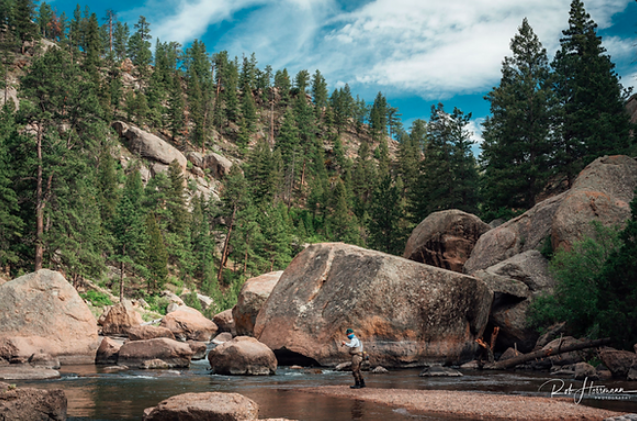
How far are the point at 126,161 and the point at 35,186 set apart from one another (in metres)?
40.9

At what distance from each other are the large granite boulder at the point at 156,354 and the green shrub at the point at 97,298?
21.7 m

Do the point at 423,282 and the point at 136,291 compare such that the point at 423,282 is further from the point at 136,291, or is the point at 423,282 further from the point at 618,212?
the point at 136,291

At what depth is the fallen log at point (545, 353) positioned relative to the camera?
14898mm

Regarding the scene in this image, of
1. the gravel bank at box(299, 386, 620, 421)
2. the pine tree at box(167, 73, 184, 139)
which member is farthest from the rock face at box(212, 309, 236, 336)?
the pine tree at box(167, 73, 184, 139)

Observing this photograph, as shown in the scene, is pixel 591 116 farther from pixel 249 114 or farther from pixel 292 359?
pixel 249 114

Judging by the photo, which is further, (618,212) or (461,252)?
(461,252)

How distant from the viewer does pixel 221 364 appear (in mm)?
16047

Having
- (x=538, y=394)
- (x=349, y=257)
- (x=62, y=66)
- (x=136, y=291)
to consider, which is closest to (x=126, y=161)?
(x=136, y=291)

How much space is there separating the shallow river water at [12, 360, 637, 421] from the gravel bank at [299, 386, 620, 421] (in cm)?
54

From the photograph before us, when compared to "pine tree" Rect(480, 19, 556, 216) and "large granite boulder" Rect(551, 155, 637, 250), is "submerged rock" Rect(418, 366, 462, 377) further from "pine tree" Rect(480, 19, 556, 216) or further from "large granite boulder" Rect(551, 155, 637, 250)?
"pine tree" Rect(480, 19, 556, 216)

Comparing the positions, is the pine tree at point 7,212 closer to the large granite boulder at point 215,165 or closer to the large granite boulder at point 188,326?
the large granite boulder at point 188,326

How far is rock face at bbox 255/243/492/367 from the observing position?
1731cm

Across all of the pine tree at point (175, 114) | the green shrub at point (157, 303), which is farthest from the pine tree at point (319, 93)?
the green shrub at point (157, 303)

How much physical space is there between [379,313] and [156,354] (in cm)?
893
